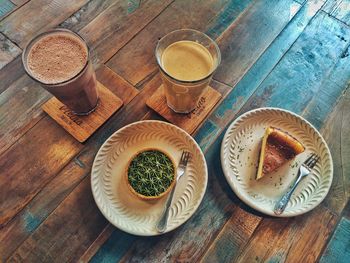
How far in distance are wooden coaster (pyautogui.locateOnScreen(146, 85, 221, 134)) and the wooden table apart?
1.3 inches

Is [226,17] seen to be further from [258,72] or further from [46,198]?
[46,198]

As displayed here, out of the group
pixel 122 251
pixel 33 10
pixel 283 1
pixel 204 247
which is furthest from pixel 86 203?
pixel 283 1

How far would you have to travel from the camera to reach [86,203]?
0.98 metres

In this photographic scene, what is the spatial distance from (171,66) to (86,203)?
0.52 meters

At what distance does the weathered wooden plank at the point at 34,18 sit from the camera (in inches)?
47.2

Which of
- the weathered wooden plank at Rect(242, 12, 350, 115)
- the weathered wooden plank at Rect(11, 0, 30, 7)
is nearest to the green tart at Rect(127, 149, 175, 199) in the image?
the weathered wooden plank at Rect(242, 12, 350, 115)

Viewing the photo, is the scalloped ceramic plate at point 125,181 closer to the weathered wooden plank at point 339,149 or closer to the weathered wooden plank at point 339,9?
the weathered wooden plank at point 339,149

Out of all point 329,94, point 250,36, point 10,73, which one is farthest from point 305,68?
point 10,73

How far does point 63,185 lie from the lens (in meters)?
1.01

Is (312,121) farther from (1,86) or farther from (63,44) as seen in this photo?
(1,86)

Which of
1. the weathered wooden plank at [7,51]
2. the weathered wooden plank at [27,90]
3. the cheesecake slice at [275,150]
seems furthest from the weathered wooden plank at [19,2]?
the cheesecake slice at [275,150]

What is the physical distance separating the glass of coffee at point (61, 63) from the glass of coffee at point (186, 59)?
0.23 m

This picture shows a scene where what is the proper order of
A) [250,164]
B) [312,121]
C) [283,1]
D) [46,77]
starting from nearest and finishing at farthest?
[46,77]
[250,164]
[312,121]
[283,1]

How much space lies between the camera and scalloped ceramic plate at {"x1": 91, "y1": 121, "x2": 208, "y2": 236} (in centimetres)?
92
